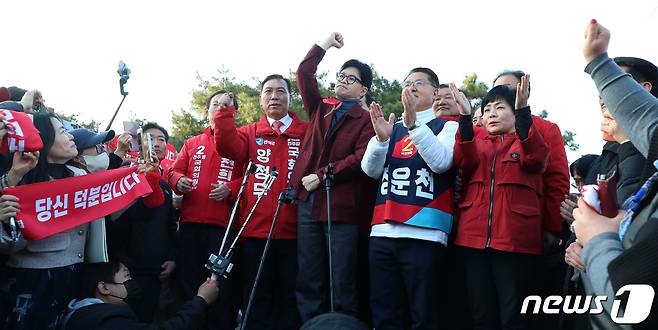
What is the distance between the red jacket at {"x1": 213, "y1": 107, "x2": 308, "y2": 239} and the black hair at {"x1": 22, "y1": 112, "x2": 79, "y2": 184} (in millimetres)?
1415

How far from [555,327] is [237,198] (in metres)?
2.86

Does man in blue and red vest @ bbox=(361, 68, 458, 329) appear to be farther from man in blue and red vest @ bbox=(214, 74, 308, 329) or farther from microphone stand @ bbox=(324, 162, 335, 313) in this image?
man in blue and red vest @ bbox=(214, 74, 308, 329)

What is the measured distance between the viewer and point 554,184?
4.47 metres

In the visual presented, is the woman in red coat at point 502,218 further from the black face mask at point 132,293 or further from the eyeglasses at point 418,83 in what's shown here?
the black face mask at point 132,293

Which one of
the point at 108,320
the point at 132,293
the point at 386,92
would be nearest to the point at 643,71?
the point at 108,320

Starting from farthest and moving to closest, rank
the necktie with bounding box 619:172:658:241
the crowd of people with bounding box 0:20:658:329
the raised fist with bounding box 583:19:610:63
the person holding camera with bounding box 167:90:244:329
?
the person holding camera with bounding box 167:90:244:329 < the crowd of people with bounding box 0:20:658:329 < the raised fist with bounding box 583:19:610:63 < the necktie with bounding box 619:172:658:241

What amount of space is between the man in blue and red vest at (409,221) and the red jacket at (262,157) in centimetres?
92

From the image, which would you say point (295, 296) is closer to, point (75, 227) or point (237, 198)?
point (237, 198)

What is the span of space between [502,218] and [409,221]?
0.66 m

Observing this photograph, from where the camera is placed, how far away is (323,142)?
5023 mm

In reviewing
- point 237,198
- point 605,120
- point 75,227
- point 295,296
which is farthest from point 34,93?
point 605,120

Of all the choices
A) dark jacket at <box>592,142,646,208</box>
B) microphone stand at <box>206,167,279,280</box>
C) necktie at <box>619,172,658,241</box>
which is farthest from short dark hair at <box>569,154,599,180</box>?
necktie at <box>619,172,658,241</box>

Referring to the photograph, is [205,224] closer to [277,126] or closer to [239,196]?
[239,196]

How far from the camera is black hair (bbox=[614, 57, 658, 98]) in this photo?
3543mm
